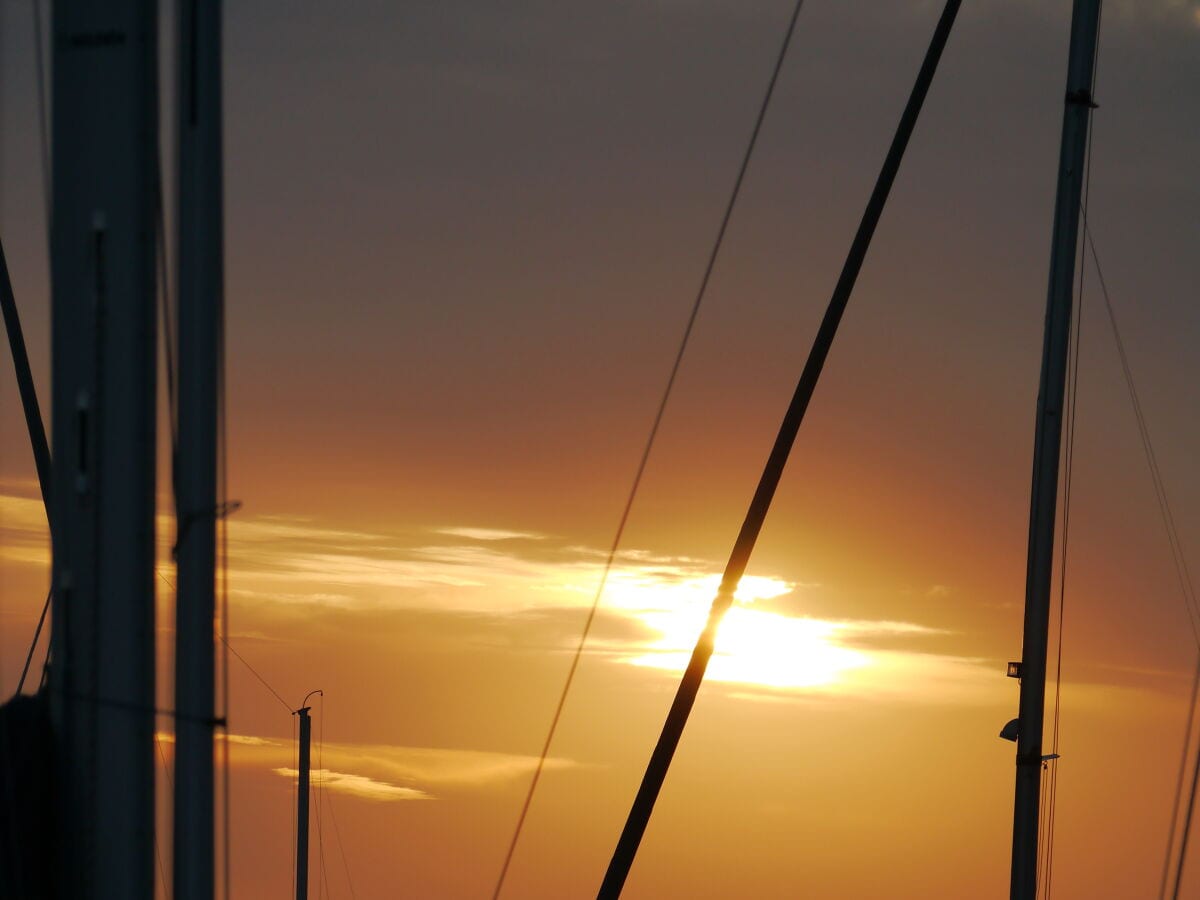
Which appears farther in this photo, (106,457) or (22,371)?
(22,371)

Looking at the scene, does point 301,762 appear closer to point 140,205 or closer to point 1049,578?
point 1049,578

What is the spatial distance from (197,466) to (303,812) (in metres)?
30.9

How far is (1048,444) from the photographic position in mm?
17250

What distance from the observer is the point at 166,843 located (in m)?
7.79

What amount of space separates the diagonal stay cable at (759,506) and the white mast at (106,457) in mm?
5453

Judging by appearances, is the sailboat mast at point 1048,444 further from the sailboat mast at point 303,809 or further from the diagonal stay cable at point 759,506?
the sailboat mast at point 303,809

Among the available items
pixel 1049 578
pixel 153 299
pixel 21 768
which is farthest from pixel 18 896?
pixel 1049 578

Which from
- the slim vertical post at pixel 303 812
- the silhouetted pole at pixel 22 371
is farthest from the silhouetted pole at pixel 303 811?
the silhouetted pole at pixel 22 371

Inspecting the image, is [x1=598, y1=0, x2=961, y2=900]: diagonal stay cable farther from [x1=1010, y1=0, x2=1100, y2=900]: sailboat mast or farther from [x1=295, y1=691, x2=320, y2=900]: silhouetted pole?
[x1=295, y1=691, x2=320, y2=900]: silhouetted pole

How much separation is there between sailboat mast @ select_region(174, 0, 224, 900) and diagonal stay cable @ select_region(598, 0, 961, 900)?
5.28m

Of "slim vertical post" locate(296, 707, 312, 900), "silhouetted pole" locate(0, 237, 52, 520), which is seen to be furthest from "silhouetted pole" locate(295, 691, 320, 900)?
"silhouetted pole" locate(0, 237, 52, 520)

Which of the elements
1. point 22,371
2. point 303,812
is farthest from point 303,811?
point 22,371

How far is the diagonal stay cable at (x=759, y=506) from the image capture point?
12.6m

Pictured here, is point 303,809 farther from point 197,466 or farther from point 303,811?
point 197,466
